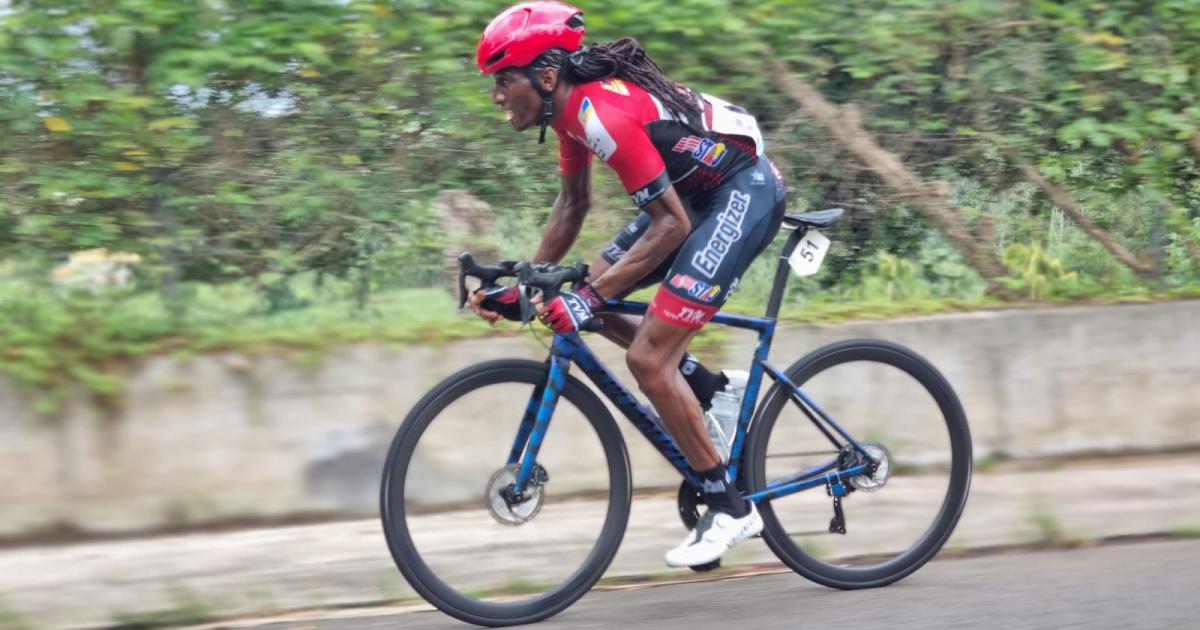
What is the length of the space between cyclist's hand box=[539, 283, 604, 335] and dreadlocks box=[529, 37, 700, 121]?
2.17 ft

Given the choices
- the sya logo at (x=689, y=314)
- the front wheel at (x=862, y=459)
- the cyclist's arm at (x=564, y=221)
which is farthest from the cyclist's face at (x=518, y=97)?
the front wheel at (x=862, y=459)

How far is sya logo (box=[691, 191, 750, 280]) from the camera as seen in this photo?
449 centimetres

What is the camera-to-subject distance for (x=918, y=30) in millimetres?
6480

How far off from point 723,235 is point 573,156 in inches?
22.9

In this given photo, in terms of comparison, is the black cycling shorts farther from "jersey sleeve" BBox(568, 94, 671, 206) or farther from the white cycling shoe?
the white cycling shoe

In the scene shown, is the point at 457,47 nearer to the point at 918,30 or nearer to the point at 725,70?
the point at 725,70

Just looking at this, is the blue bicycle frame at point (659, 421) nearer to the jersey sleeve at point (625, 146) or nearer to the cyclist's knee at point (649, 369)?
the cyclist's knee at point (649, 369)

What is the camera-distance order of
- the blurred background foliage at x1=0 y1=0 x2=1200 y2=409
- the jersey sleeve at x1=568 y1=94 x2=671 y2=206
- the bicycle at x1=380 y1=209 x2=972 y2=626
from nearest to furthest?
1. the jersey sleeve at x1=568 y1=94 x2=671 y2=206
2. the bicycle at x1=380 y1=209 x2=972 y2=626
3. the blurred background foliage at x1=0 y1=0 x2=1200 y2=409

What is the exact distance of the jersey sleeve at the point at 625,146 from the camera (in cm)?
423

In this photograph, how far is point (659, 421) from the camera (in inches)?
186

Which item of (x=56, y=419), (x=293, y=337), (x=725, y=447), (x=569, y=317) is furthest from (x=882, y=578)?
(x=56, y=419)

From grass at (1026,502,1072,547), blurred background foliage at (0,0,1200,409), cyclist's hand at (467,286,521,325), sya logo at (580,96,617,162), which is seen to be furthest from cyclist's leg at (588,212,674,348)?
grass at (1026,502,1072,547)

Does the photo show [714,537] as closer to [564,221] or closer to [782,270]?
[782,270]

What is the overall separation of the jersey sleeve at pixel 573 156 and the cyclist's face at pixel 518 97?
28 centimetres
